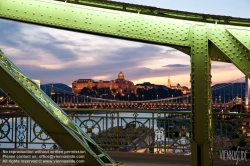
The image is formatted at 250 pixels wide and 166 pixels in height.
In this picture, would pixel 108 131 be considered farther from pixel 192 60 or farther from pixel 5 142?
pixel 192 60

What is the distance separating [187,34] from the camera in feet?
17.4

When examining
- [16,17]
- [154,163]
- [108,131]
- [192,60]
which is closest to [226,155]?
[154,163]

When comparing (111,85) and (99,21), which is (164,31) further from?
(111,85)

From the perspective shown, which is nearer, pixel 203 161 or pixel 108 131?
pixel 203 161

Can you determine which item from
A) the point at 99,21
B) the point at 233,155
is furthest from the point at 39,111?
the point at 233,155

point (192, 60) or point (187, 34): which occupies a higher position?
point (187, 34)

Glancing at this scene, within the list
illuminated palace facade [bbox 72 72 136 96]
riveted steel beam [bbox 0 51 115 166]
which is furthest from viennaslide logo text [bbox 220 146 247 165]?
illuminated palace facade [bbox 72 72 136 96]

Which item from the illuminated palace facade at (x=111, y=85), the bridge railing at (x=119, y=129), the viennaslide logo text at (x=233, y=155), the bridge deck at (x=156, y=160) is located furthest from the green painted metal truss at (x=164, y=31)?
the illuminated palace facade at (x=111, y=85)

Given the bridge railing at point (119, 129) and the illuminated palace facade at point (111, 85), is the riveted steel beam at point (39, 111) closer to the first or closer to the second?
the bridge railing at point (119, 129)

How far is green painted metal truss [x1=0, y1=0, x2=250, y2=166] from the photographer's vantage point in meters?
5.21

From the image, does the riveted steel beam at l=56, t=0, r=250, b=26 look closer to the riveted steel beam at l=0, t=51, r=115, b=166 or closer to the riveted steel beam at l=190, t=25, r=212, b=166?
the riveted steel beam at l=190, t=25, r=212, b=166

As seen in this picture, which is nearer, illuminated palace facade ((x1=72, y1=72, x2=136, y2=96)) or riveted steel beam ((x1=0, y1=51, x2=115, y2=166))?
riveted steel beam ((x1=0, y1=51, x2=115, y2=166))

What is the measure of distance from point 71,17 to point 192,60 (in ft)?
7.17

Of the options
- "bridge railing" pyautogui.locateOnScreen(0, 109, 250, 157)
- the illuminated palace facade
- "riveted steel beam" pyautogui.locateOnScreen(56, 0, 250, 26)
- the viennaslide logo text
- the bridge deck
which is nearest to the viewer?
"riveted steel beam" pyautogui.locateOnScreen(56, 0, 250, 26)
